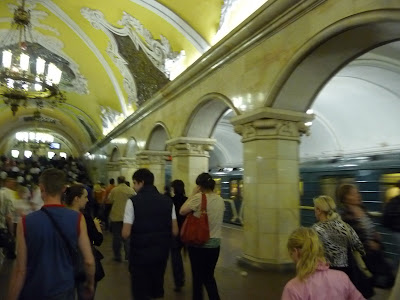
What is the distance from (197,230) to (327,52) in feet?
10.5

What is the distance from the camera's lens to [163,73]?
10.4 meters

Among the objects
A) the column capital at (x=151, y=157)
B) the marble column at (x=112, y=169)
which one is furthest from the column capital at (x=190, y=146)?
the marble column at (x=112, y=169)

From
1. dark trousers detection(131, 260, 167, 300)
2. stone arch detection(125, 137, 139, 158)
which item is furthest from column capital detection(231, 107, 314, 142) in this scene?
stone arch detection(125, 137, 139, 158)

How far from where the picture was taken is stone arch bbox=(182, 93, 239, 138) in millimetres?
8125

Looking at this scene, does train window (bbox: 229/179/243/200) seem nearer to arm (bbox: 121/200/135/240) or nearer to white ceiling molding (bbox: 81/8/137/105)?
white ceiling molding (bbox: 81/8/137/105)

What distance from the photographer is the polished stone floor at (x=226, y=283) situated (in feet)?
14.7

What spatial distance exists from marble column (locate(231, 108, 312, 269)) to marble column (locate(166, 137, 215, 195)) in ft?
9.98

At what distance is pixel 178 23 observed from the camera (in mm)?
8555

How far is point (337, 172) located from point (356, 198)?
17.7ft

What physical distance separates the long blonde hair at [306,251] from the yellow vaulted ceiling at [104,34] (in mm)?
6284

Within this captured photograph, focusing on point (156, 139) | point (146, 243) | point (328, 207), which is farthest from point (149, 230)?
point (156, 139)

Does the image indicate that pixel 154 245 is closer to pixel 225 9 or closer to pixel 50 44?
pixel 225 9

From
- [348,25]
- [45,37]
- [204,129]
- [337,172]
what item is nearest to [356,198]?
[348,25]

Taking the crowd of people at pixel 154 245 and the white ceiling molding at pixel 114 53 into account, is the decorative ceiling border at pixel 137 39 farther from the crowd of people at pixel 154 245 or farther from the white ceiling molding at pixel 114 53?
the crowd of people at pixel 154 245
